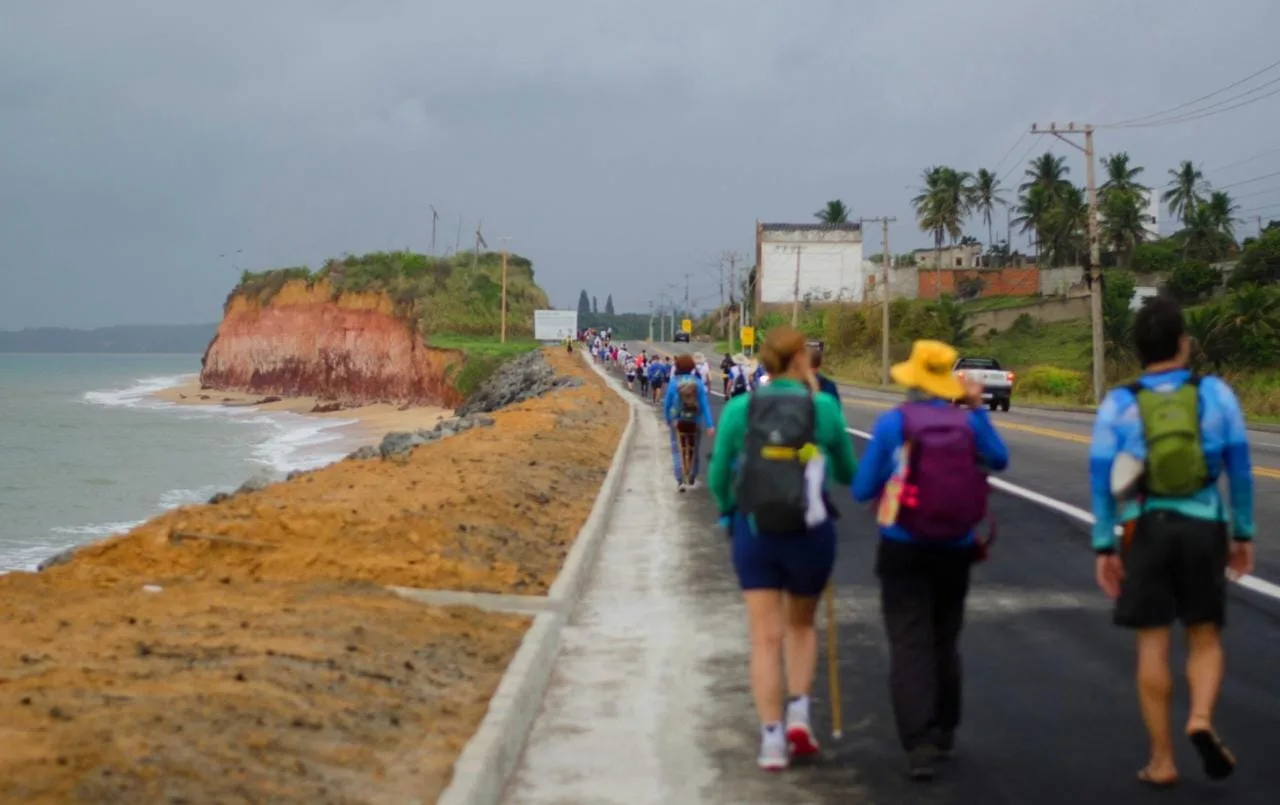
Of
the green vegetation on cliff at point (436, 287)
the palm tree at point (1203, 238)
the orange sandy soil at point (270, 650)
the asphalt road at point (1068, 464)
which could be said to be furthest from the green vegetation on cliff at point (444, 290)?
the orange sandy soil at point (270, 650)

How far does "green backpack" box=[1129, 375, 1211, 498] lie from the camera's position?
585cm

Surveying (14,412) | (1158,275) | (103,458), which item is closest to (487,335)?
(14,412)

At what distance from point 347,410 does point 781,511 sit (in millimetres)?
87369

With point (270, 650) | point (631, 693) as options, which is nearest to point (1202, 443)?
point (631, 693)

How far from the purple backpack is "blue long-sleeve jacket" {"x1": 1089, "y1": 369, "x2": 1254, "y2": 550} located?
0.49m

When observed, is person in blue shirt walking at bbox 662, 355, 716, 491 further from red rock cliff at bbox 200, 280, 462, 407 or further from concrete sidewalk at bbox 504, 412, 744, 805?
red rock cliff at bbox 200, 280, 462, 407

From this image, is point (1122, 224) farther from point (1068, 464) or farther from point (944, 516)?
point (944, 516)

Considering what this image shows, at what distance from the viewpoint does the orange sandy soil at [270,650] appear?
Answer: 5.70m

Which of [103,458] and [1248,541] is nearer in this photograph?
[1248,541]

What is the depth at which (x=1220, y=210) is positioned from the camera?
103 metres

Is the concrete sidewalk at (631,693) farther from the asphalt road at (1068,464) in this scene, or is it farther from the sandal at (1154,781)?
the asphalt road at (1068,464)

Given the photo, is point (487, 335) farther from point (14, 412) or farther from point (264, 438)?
point (264, 438)

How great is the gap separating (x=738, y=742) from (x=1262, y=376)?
49.1m

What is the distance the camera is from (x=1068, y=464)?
22.0 m
